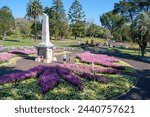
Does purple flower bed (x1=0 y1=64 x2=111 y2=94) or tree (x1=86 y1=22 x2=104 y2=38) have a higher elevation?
tree (x1=86 y1=22 x2=104 y2=38)

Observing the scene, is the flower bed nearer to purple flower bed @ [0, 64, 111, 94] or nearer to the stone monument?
purple flower bed @ [0, 64, 111, 94]

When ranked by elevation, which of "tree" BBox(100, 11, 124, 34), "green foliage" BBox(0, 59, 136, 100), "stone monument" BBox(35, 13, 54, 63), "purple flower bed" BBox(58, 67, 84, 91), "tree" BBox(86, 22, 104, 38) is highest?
"tree" BBox(100, 11, 124, 34)

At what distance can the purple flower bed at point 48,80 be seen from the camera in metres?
19.7

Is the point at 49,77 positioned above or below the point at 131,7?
below

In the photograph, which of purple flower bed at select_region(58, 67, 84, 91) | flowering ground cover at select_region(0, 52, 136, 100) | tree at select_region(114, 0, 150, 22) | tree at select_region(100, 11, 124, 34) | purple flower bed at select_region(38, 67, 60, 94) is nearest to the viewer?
flowering ground cover at select_region(0, 52, 136, 100)

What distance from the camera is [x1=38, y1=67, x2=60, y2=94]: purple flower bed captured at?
19745 mm

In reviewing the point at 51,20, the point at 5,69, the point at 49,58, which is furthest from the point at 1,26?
the point at 5,69

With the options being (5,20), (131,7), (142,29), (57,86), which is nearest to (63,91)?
(57,86)

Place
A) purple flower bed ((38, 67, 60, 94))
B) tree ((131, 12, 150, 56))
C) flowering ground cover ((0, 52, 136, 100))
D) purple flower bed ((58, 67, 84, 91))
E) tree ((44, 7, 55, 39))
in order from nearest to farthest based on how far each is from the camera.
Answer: flowering ground cover ((0, 52, 136, 100))
purple flower bed ((38, 67, 60, 94))
purple flower bed ((58, 67, 84, 91))
tree ((131, 12, 150, 56))
tree ((44, 7, 55, 39))

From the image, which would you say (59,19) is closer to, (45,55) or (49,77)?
(45,55)

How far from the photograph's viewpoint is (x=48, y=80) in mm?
20844

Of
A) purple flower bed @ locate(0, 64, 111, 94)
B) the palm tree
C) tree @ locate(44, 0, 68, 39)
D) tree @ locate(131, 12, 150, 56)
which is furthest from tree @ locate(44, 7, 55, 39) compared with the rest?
purple flower bed @ locate(0, 64, 111, 94)

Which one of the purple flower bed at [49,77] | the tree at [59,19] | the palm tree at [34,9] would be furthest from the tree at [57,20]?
the purple flower bed at [49,77]

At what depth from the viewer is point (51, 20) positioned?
9994 centimetres
